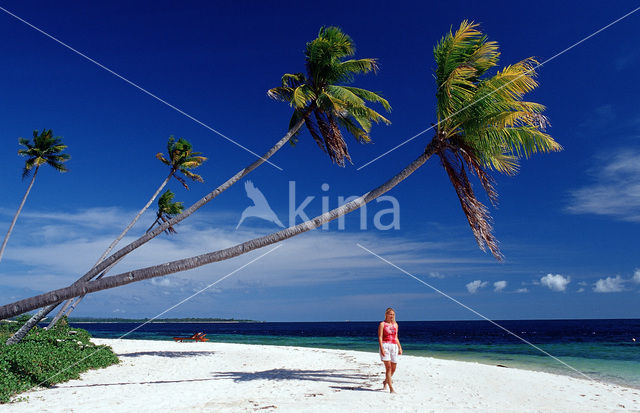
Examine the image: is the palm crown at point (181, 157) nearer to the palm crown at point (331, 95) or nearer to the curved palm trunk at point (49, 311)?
the curved palm trunk at point (49, 311)

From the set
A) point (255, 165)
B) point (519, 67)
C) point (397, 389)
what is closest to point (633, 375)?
point (397, 389)

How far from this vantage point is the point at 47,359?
29.4ft

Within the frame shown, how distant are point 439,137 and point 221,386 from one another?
7.20 metres

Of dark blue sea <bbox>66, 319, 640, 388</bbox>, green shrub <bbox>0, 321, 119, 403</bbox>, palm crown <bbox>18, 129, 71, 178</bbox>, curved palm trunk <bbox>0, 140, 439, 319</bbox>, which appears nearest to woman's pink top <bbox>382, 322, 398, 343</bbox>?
curved palm trunk <bbox>0, 140, 439, 319</bbox>

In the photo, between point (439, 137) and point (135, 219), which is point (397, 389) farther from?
point (135, 219)

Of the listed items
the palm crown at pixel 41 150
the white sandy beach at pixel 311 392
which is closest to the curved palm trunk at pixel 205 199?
the white sandy beach at pixel 311 392

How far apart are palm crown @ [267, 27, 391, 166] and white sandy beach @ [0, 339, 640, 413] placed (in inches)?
237

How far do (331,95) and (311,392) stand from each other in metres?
8.01

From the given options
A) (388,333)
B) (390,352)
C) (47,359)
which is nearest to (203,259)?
(388,333)

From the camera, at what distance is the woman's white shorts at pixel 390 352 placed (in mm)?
7434

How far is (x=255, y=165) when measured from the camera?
10438mm

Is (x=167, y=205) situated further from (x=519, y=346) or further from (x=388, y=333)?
(x=519, y=346)

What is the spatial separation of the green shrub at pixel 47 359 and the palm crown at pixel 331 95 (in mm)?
8573

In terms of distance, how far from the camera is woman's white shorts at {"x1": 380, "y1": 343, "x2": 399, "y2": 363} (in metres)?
7.43
